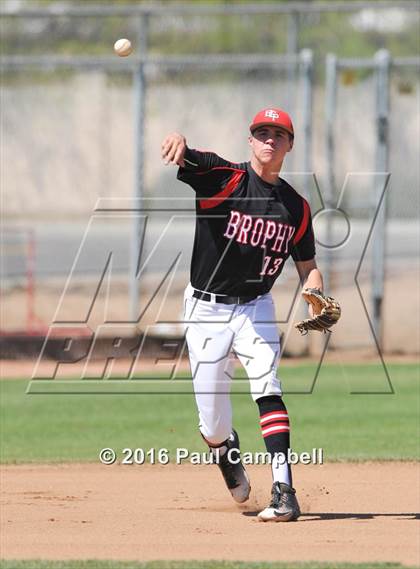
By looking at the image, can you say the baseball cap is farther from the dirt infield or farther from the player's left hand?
the dirt infield

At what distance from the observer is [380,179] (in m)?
14.9

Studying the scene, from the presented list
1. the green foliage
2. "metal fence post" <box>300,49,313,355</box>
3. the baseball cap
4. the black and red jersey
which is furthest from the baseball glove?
the green foliage

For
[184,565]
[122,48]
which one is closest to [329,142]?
[122,48]

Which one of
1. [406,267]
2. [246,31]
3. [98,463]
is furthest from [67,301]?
[246,31]

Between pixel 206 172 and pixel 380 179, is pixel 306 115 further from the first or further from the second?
pixel 206 172

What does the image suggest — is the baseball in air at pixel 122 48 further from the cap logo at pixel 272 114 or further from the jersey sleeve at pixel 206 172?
the cap logo at pixel 272 114

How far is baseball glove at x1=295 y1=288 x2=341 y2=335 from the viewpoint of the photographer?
700cm

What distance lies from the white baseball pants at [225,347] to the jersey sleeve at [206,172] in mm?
651

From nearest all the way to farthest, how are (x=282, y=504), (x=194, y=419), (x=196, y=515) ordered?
(x=282, y=504)
(x=196, y=515)
(x=194, y=419)

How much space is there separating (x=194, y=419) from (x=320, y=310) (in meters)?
4.43

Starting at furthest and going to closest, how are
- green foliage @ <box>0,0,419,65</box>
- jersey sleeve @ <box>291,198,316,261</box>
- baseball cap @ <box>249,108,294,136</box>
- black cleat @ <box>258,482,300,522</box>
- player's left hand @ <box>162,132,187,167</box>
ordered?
green foliage @ <box>0,0,419,65</box> < jersey sleeve @ <box>291,198,316,261</box> < baseball cap @ <box>249,108,294,136</box> < black cleat @ <box>258,482,300,522</box> < player's left hand @ <box>162,132,187,167</box>

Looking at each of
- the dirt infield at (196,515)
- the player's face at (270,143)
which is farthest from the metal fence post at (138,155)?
the player's face at (270,143)

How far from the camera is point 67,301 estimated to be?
1870 centimetres

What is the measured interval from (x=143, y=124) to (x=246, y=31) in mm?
16640
